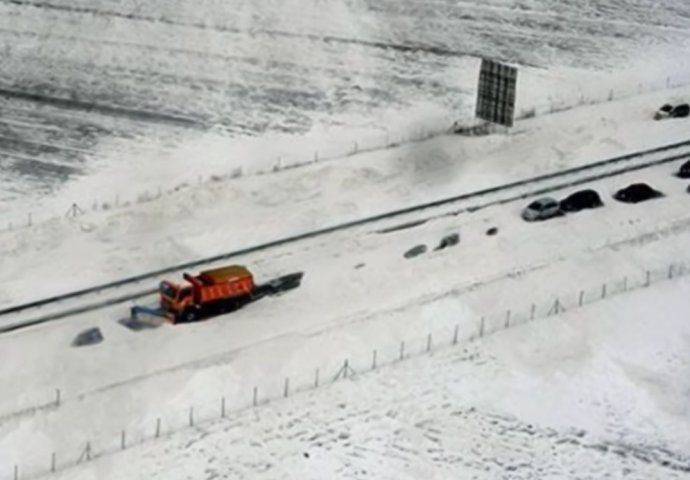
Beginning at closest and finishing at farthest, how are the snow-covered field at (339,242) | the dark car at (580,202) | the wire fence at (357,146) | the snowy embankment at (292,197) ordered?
the snow-covered field at (339,242), the snowy embankment at (292,197), the dark car at (580,202), the wire fence at (357,146)

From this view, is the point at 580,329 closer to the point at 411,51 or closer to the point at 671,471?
the point at 671,471

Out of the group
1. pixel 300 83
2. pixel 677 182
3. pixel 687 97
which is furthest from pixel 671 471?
pixel 300 83

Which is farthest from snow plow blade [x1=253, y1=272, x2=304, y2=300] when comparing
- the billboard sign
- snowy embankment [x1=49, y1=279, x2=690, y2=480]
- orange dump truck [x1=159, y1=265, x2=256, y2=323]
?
the billboard sign

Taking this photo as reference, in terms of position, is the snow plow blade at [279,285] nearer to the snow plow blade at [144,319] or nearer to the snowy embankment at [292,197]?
the snow plow blade at [144,319]

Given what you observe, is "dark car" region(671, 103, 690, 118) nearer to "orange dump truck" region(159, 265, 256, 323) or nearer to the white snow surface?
the white snow surface

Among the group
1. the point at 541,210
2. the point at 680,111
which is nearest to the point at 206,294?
the point at 541,210

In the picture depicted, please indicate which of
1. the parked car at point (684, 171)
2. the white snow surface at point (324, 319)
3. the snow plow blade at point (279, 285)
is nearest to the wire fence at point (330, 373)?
the white snow surface at point (324, 319)
